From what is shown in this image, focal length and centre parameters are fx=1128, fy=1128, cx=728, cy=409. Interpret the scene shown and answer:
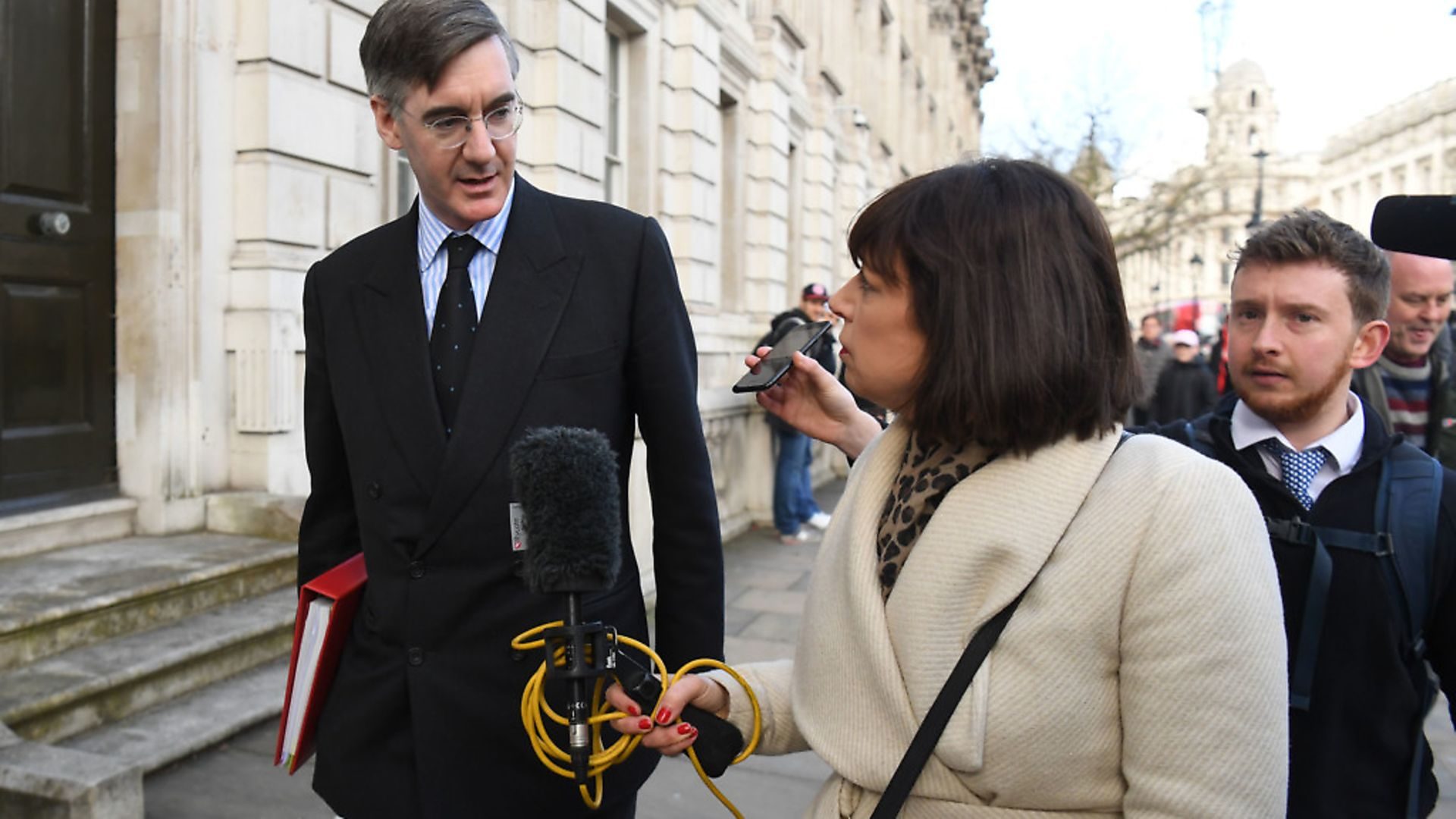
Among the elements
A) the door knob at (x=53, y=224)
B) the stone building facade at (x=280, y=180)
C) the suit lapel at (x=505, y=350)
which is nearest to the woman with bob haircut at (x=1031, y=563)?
the suit lapel at (x=505, y=350)

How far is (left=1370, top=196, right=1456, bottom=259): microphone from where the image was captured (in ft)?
4.68

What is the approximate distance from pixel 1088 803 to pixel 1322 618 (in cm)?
82

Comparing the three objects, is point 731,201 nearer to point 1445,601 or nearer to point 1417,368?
point 1417,368

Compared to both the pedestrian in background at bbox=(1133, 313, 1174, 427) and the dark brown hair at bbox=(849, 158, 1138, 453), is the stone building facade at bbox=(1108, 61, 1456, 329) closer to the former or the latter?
the pedestrian in background at bbox=(1133, 313, 1174, 427)

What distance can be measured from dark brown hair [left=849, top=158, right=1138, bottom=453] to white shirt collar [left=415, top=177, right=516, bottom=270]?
835 mm

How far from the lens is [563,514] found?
59.0 inches

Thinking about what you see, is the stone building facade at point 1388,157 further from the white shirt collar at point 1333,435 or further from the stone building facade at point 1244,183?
the white shirt collar at point 1333,435

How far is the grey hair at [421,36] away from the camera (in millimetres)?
1950

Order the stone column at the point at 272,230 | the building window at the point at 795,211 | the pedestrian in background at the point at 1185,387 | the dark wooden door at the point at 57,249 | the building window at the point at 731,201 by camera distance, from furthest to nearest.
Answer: the building window at the point at 795,211, the building window at the point at 731,201, the pedestrian in background at the point at 1185,387, the stone column at the point at 272,230, the dark wooden door at the point at 57,249

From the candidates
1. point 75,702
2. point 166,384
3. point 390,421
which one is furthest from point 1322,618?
point 166,384

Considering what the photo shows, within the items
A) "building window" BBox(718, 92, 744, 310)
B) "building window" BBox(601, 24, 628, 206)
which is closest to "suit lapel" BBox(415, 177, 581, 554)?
"building window" BBox(601, 24, 628, 206)

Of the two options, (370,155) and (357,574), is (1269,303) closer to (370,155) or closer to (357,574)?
(357,574)

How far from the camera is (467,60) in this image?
1.98 m

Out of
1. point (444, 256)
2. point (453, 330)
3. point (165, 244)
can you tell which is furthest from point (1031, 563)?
point (165, 244)
